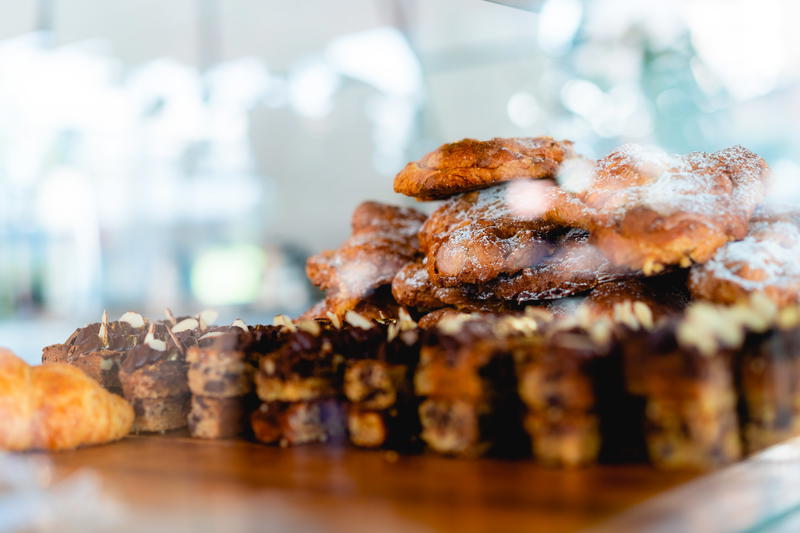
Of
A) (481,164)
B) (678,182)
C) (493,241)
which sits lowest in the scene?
(493,241)

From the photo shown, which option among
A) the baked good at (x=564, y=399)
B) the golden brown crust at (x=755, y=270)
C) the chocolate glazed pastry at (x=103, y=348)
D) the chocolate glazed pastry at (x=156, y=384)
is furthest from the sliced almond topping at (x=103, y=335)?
the golden brown crust at (x=755, y=270)

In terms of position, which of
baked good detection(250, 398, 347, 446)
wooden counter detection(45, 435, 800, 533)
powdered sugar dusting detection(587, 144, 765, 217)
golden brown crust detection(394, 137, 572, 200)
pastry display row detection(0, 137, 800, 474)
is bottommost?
wooden counter detection(45, 435, 800, 533)

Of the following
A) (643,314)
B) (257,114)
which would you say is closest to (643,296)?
(643,314)

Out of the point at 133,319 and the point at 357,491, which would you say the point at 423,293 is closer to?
the point at 133,319

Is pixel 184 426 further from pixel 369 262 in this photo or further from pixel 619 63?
pixel 619 63

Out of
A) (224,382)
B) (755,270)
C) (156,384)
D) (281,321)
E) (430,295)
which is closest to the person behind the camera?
(755,270)

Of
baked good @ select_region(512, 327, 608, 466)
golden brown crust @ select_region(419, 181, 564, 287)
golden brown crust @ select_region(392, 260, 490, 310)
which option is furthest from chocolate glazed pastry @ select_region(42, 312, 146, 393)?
baked good @ select_region(512, 327, 608, 466)

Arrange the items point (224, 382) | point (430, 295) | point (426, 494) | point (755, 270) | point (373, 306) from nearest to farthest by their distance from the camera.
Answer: point (426, 494)
point (755, 270)
point (224, 382)
point (430, 295)
point (373, 306)

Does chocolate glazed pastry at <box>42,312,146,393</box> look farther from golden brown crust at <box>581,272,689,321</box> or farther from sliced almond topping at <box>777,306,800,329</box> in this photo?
sliced almond topping at <box>777,306,800,329</box>
